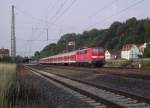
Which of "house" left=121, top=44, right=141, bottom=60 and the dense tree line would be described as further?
"house" left=121, top=44, right=141, bottom=60

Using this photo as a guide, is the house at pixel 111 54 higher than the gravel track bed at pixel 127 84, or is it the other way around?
the house at pixel 111 54

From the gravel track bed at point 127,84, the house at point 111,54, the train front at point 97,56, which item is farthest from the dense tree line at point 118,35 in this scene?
the gravel track bed at point 127,84

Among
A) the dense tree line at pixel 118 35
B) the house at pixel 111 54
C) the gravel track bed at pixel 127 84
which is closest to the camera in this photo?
the gravel track bed at pixel 127 84

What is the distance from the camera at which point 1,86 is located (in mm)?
11375

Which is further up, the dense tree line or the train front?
the dense tree line

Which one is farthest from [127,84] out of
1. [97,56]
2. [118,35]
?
[118,35]

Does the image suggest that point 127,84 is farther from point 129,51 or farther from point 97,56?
point 129,51

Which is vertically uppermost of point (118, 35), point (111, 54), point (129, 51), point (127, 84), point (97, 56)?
point (118, 35)

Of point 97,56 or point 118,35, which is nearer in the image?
point 97,56

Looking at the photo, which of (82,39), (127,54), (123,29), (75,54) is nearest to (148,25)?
(123,29)

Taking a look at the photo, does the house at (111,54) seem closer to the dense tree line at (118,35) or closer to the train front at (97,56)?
the dense tree line at (118,35)

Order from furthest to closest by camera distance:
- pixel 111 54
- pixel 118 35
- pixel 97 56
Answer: pixel 111 54
pixel 118 35
pixel 97 56

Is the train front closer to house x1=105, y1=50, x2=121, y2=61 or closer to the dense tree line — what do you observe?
the dense tree line

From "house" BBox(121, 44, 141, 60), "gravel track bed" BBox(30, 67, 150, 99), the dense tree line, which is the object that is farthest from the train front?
"house" BBox(121, 44, 141, 60)
